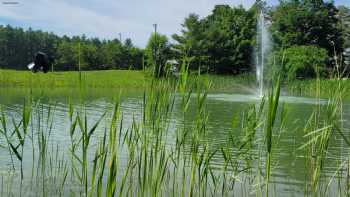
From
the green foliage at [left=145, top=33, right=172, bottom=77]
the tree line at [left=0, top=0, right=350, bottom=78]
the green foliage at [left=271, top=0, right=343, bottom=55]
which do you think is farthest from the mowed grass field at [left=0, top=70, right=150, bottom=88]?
the green foliage at [left=145, top=33, right=172, bottom=77]

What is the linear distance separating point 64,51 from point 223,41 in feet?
98.4

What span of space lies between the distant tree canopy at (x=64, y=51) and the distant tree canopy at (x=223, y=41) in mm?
8276

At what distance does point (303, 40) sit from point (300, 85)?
951 inches

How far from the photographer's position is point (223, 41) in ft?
178

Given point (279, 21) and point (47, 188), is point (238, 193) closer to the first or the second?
point (47, 188)

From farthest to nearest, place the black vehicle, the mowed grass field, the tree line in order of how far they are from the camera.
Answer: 1. the tree line
2. the mowed grass field
3. the black vehicle

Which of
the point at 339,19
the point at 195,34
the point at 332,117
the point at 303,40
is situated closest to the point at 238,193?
the point at 332,117

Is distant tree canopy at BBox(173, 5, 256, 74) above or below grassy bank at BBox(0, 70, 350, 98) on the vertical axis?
above

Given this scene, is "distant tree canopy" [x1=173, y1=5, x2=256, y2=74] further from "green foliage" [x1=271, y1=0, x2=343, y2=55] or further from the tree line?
"green foliage" [x1=271, y1=0, x2=343, y2=55]

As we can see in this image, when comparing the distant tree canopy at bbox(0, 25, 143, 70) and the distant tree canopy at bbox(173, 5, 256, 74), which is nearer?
the distant tree canopy at bbox(173, 5, 256, 74)

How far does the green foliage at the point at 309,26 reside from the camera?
184 ft

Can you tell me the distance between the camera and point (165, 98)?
4.07 meters

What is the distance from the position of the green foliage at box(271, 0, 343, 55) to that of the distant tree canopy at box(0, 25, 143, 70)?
19.7m

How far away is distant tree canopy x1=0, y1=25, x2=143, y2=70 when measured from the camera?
214 feet
